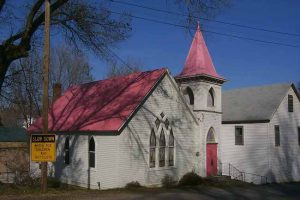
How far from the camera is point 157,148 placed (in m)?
25.8

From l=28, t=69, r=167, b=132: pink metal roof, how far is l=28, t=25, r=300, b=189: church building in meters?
0.07

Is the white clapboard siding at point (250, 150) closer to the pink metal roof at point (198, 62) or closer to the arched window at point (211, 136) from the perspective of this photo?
the arched window at point (211, 136)

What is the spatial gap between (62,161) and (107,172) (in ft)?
18.8

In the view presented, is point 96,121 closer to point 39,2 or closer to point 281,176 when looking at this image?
point 39,2

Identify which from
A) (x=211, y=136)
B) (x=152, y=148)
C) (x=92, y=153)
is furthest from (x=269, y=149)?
(x=92, y=153)

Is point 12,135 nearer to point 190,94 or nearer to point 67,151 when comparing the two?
point 67,151

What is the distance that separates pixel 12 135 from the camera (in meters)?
42.7

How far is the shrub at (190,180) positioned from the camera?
26297 millimetres

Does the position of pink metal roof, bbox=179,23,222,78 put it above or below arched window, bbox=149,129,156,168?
above

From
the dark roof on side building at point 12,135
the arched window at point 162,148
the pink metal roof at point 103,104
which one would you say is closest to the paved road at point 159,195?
the arched window at point 162,148

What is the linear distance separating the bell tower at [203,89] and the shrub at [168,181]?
2.95 m

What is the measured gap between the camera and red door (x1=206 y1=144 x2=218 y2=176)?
2923 centimetres

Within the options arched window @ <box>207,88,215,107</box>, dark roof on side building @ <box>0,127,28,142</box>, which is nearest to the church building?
arched window @ <box>207,88,215,107</box>

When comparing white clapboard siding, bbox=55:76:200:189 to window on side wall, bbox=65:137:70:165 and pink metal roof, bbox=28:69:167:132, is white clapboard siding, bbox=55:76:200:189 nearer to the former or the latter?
window on side wall, bbox=65:137:70:165
